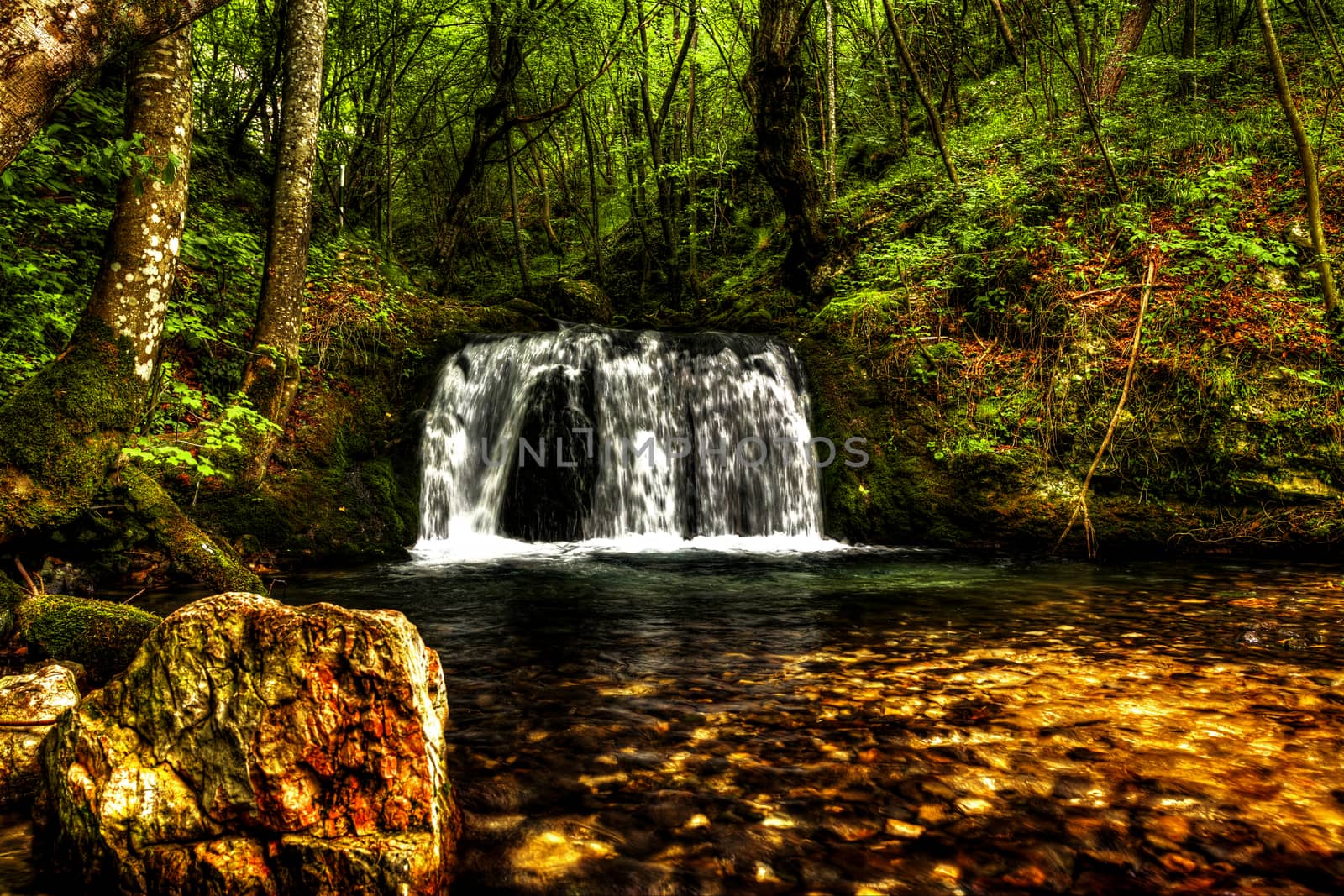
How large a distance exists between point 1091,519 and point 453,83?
53.4 feet

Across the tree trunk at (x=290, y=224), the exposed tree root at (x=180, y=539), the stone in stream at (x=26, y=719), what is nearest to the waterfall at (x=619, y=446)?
the tree trunk at (x=290, y=224)

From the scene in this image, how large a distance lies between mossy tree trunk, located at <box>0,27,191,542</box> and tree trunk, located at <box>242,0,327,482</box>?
77.9 inches

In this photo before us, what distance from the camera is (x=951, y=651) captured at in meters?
4.13

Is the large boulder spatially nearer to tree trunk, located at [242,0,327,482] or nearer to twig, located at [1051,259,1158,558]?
tree trunk, located at [242,0,327,482]

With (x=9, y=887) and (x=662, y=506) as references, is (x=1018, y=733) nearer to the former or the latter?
(x=9, y=887)

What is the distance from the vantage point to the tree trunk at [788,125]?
1079 centimetres

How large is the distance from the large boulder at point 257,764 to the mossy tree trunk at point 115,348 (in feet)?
7.30

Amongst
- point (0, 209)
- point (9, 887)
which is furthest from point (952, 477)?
point (0, 209)

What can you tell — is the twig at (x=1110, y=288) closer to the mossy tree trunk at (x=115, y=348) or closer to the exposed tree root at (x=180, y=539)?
the mossy tree trunk at (x=115, y=348)

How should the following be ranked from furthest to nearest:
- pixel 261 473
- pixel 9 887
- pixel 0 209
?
pixel 261 473 < pixel 0 209 < pixel 9 887

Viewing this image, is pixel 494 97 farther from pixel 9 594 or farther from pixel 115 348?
pixel 9 594

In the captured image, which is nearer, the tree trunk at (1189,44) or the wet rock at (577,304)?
the tree trunk at (1189,44)

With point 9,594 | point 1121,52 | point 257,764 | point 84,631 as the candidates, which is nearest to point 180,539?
point 9,594

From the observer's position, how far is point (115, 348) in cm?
383
